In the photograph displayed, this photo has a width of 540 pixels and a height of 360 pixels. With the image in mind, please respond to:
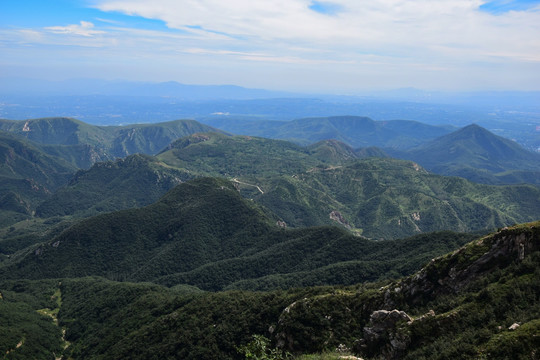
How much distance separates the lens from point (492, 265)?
54.7 meters

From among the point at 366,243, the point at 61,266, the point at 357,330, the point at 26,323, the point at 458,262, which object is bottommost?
the point at 61,266

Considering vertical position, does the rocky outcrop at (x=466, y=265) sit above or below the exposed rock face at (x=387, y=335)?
above

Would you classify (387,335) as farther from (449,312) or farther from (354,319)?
(354,319)

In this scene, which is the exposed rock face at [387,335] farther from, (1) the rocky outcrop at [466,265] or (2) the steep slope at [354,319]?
(1) the rocky outcrop at [466,265]

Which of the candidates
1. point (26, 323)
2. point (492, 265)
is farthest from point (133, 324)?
point (492, 265)

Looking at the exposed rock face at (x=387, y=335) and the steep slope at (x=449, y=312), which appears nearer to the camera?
the steep slope at (x=449, y=312)

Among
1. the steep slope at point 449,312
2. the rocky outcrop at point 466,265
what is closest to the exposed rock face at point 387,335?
the steep slope at point 449,312

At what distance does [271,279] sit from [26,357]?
90846 millimetres

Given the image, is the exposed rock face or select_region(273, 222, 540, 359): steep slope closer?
select_region(273, 222, 540, 359): steep slope

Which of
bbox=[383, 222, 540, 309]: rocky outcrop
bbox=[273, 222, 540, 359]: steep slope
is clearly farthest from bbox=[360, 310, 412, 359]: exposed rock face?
bbox=[383, 222, 540, 309]: rocky outcrop

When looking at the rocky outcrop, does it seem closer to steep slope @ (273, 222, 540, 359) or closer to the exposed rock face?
steep slope @ (273, 222, 540, 359)

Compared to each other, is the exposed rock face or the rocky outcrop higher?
the rocky outcrop

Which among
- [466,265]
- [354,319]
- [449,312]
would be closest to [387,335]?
[449,312]

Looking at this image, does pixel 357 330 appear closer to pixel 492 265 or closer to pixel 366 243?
pixel 492 265
